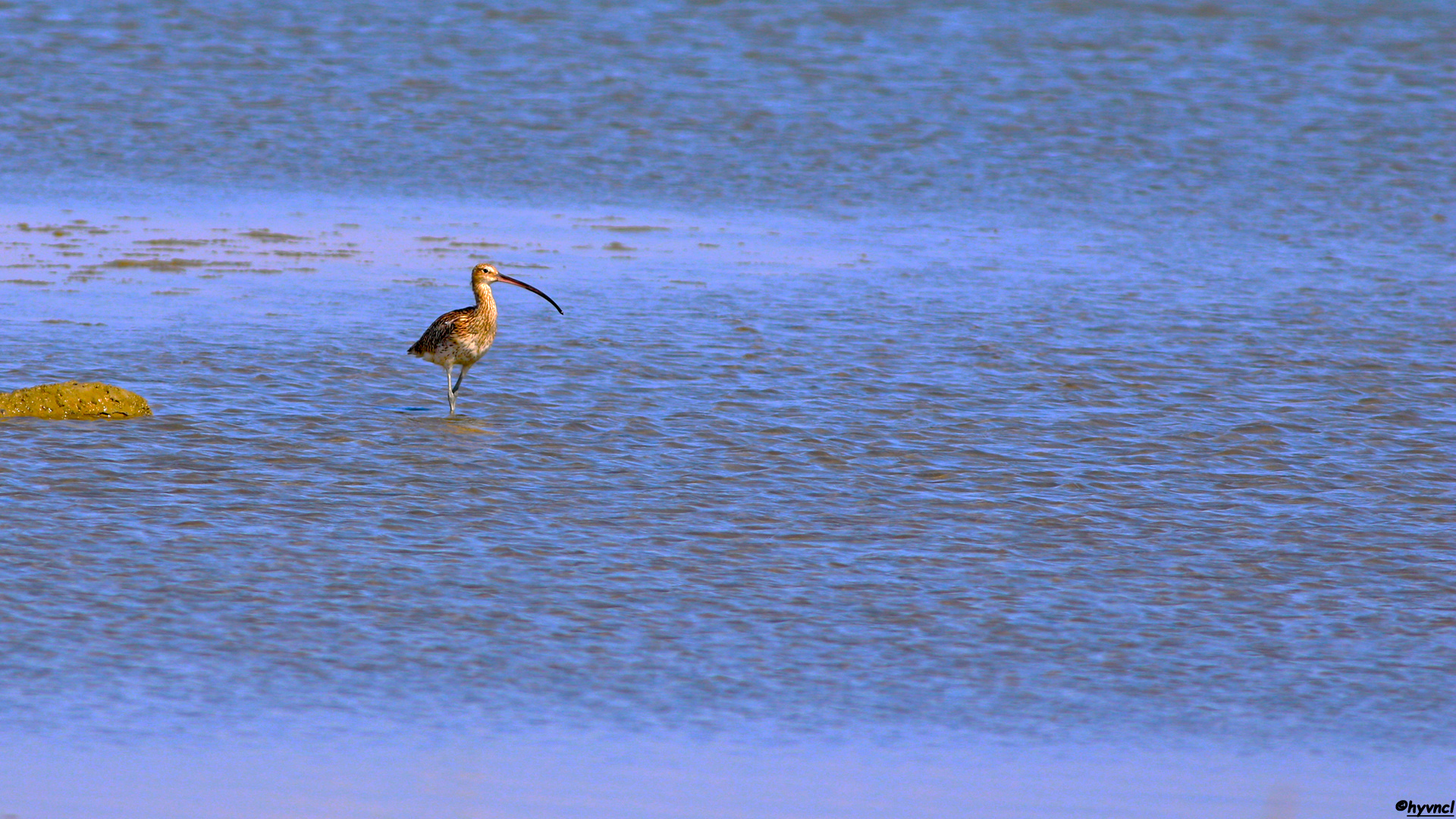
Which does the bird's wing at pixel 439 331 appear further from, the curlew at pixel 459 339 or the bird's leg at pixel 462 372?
the bird's leg at pixel 462 372

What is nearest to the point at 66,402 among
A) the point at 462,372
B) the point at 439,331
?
the point at 439,331

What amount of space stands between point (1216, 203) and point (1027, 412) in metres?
6.23

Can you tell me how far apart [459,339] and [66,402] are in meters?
1.98

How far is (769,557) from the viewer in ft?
24.1

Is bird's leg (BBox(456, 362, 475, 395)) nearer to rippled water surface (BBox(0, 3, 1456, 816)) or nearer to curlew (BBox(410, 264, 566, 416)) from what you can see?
curlew (BBox(410, 264, 566, 416))

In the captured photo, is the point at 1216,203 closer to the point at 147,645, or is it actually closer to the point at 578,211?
the point at 578,211

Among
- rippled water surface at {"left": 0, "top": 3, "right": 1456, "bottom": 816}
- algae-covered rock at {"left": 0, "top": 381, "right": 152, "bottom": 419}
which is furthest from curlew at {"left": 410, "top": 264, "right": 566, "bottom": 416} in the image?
algae-covered rock at {"left": 0, "top": 381, "right": 152, "bottom": 419}

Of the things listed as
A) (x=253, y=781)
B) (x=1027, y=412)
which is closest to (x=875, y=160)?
(x=1027, y=412)

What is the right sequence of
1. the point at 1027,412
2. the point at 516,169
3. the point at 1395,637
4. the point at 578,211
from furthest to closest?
the point at 516,169 < the point at 578,211 < the point at 1027,412 < the point at 1395,637

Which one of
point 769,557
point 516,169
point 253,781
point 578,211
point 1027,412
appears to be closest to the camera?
point 253,781

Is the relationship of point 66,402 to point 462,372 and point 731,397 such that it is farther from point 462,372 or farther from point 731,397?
point 731,397

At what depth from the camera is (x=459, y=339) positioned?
10.1 meters

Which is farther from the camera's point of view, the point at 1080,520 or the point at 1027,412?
the point at 1027,412

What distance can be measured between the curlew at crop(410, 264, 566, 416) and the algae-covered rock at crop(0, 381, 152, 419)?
64.8 inches
